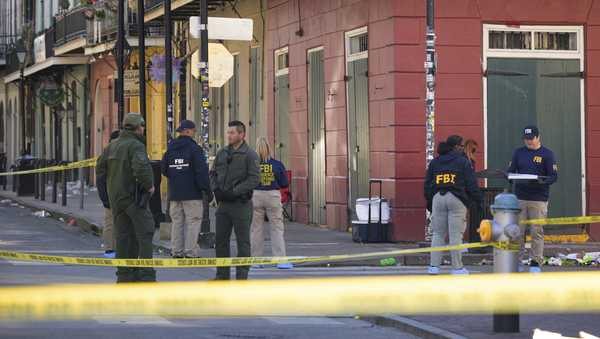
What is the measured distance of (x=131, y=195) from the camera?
1403 centimetres

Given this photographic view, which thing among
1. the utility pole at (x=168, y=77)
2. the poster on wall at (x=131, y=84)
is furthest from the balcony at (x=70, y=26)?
the utility pole at (x=168, y=77)

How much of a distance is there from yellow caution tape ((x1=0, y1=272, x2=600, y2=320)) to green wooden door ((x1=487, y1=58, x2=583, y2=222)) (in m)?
15.7

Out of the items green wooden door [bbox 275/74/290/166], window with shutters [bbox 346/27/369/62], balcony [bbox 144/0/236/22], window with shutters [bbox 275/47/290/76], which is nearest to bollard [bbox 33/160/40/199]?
balcony [bbox 144/0/236/22]

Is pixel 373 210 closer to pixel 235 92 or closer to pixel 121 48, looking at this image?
pixel 121 48

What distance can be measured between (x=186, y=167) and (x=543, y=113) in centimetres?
674

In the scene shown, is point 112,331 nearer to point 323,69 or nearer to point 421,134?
point 421,134

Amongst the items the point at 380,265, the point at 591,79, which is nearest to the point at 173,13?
the point at 591,79

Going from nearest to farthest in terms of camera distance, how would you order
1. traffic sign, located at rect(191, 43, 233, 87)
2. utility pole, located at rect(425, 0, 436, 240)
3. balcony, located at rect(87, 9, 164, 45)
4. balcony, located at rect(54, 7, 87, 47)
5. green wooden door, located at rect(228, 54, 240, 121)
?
utility pole, located at rect(425, 0, 436, 240) → traffic sign, located at rect(191, 43, 233, 87) → green wooden door, located at rect(228, 54, 240, 121) → balcony, located at rect(87, 9, 164, 45) → balcony, located at rect(54, 7, 87, 47)

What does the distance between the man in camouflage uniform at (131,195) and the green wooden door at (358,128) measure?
28.8 ft

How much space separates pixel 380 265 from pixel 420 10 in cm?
467

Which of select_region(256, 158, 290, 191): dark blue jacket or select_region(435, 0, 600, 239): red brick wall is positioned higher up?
select_region(435, 0, 600, 239): red brick wall

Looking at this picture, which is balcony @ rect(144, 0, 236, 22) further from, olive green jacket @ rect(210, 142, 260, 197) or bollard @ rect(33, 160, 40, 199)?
olive green jacket @ rect(210, 142, 260, 197)

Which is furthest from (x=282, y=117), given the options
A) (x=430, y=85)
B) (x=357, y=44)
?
(x=430, y=85)

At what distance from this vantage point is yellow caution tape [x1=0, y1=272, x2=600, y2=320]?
5645 millimetres
